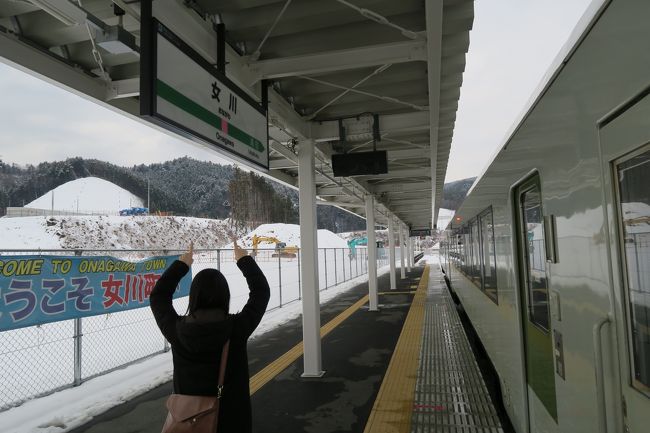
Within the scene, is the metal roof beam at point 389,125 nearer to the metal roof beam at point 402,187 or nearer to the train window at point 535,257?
the train window at point 535,257

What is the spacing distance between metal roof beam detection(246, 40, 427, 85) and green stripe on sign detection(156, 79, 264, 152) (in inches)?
43.0

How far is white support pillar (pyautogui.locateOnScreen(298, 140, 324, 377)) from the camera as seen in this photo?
19.4 ft

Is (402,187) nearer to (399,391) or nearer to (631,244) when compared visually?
(399,391)

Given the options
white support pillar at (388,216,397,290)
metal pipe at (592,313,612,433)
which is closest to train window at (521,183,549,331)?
metal pipe at (592,313,612,433)

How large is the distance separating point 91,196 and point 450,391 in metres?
153

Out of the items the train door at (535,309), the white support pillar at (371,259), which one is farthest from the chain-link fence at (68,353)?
the train door at (535,309)

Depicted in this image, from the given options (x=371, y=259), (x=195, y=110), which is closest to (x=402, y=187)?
(x=371, y=259)

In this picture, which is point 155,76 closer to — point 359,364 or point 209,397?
point 209,397

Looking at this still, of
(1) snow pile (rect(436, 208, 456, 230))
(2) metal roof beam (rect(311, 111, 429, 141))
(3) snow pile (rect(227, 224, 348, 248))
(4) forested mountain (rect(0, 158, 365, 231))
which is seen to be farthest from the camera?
(4) forested mountain (rect(0, 158, 365, 231))

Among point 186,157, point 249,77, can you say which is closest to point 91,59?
point 249,77

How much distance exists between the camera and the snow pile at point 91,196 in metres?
125

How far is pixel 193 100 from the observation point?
9.28 ft

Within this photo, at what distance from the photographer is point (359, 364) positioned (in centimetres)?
639

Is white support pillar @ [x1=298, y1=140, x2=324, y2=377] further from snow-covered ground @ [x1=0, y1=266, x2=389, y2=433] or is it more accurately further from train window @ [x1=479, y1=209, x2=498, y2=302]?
train window @ [x1=479, y1=209, x2=498, y2=302]
